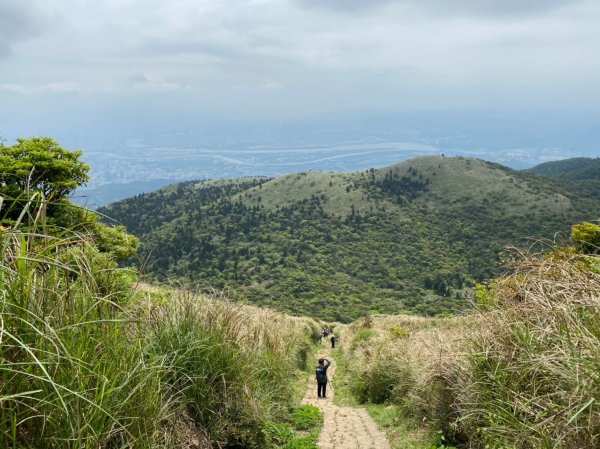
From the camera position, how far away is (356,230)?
101m

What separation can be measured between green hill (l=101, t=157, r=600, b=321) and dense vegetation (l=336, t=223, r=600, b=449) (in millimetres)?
50106

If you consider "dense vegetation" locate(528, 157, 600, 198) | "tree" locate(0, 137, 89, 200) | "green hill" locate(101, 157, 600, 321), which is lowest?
"green hill" locate(101, 157, 600, 321)

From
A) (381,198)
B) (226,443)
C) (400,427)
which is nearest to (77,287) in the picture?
(226,443)

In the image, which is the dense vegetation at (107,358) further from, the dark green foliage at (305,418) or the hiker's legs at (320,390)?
the hiker's legs at (320,390)

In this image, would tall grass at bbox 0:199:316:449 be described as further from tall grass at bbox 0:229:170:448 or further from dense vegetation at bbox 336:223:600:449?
dense vegetation at bbox 336:223:600:449

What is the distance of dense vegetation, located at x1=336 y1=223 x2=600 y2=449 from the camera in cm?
300

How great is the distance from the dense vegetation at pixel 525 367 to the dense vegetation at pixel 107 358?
209 centimetres

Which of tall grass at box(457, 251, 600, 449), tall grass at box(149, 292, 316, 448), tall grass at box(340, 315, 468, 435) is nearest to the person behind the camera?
tall grass at box(457, 251, 600, 449)

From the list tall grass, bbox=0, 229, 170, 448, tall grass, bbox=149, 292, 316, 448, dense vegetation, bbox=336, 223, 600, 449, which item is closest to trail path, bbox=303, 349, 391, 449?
dense vegetation, bbox=336, 223, 600, 449

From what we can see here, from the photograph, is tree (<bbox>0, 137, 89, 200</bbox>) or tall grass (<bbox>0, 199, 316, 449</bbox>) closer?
tall grass (<bbox>0, 199, 316, 449</bbox>)

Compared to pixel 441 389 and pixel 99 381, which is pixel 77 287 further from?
pixel 441 389

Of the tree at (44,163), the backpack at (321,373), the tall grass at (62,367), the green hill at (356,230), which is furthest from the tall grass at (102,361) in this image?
the green hill at (356,230)

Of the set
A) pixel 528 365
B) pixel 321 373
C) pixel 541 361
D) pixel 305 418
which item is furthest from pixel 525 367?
pixel 321 373

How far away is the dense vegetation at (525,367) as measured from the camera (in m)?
3.00
